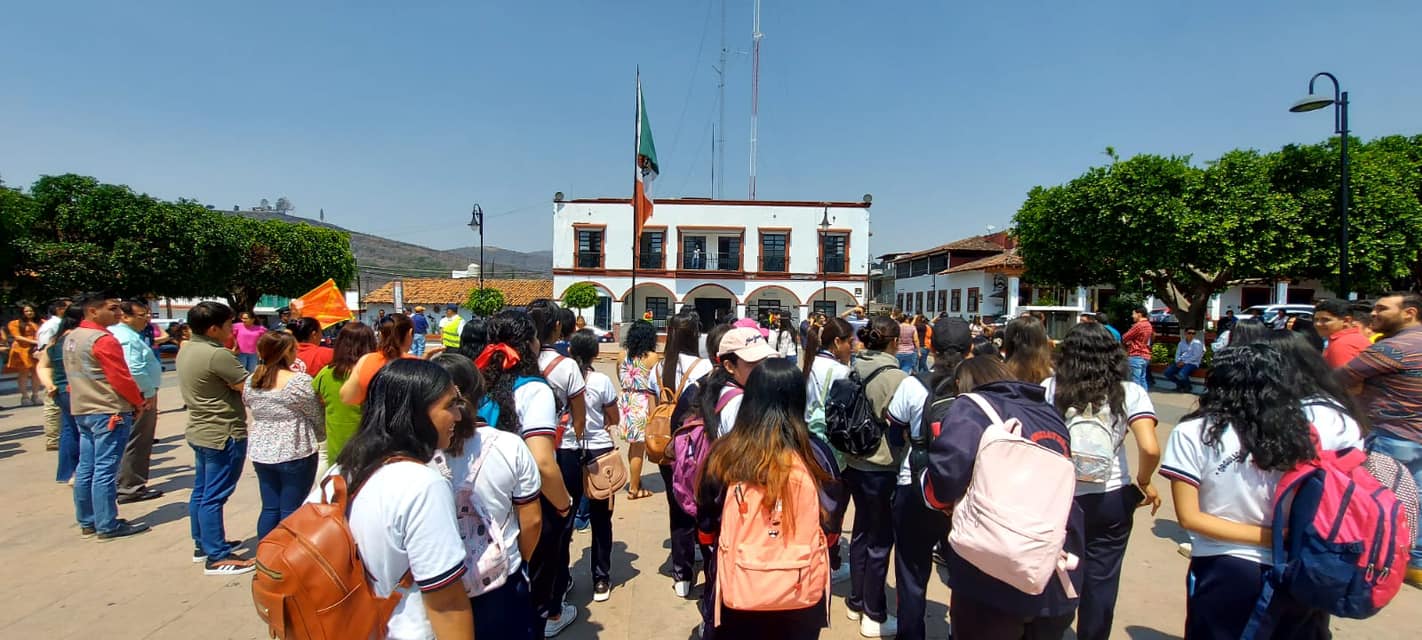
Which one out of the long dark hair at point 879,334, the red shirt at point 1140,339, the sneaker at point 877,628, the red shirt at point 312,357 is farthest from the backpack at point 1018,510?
the red shirt at point 1140,339

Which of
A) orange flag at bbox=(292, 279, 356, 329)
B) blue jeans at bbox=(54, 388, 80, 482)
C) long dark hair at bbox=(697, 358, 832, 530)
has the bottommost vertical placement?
blue jeans at bbox=(54, 388, 80, 482)

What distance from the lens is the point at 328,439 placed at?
11.6ft

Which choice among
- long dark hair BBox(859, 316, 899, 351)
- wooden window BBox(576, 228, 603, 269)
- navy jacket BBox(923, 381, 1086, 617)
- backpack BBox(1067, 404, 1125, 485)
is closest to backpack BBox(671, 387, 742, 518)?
navy jacket BBox(923, 381, 1086, 617)

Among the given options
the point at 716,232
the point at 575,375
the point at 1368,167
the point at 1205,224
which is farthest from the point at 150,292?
the point at 1368,167

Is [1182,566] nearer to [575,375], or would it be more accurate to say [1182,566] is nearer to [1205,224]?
[575,375]

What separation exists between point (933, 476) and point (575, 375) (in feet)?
5.99

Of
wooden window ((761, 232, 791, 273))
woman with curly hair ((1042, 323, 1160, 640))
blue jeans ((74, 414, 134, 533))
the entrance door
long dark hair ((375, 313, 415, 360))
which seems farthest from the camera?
the entrance door

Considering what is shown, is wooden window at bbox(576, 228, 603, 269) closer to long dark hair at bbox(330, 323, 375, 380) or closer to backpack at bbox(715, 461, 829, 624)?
long dark hair at bbox(330, 323, 375, 380)

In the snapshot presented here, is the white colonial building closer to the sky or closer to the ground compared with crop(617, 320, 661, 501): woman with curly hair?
closer to the sky

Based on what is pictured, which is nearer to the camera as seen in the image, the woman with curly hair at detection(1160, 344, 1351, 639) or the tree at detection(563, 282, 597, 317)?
the woman with curly hair at detection(1160, 344, 1351, 639)

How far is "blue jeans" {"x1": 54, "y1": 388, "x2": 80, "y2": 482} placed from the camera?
195 inches

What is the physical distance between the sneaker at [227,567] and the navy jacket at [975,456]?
4.16 m

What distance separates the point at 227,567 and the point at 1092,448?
4.89 meters

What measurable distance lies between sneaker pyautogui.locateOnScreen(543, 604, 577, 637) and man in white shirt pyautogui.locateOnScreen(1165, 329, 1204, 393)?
12493 mm
